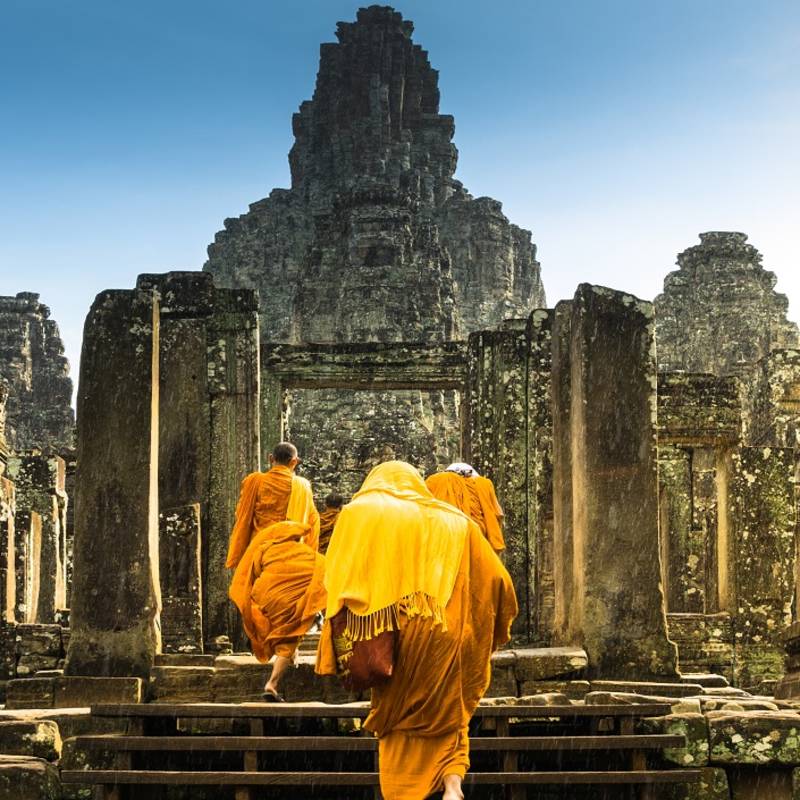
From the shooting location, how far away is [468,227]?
52.8 metres

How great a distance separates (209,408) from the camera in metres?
13.8

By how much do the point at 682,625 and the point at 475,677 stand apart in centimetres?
1074

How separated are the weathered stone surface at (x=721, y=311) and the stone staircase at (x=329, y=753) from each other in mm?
Answer: 30537

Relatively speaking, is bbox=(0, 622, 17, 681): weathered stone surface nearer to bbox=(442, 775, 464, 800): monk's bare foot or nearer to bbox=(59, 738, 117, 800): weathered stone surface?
bbox=(59, 738, 117, 800): weathered stone surface

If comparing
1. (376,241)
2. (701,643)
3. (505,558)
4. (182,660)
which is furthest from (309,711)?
(376,241)

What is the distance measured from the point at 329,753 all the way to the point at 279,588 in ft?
5.36

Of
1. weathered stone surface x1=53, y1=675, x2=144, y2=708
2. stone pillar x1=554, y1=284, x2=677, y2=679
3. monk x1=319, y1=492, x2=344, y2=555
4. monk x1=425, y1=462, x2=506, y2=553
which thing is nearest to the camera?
monk x1=425, y1=462, x2=506, y2=553

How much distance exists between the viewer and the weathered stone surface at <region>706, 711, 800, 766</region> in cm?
775

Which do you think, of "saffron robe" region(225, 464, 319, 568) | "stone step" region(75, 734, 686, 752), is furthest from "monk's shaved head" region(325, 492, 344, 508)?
"stone step" region(75, 734, 686, 752)

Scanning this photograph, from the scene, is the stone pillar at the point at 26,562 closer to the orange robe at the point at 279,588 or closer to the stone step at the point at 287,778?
the orange robe at the point at 279,588

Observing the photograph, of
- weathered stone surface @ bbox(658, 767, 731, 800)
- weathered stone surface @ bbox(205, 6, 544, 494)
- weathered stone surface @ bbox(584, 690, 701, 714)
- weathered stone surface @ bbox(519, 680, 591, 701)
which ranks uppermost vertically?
weathered stone surface @ bbox(205, 6, 544, 494)

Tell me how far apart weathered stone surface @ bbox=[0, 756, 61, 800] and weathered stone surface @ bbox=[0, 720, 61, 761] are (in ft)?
0.53

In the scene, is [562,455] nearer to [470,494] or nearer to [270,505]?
[470,494]

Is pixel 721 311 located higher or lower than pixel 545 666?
higher
